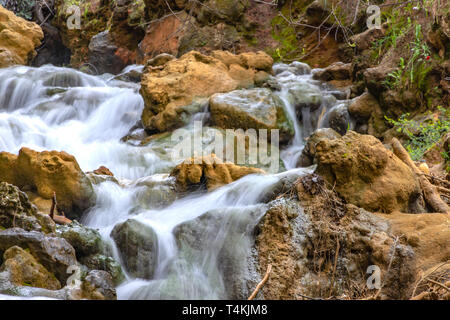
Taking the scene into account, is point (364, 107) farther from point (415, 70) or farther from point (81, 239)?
point (81, 239)

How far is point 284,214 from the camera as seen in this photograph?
343cm

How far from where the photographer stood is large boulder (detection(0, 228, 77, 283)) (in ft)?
10.3

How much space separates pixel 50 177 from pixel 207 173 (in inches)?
71.3

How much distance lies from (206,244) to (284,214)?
2.68 ft

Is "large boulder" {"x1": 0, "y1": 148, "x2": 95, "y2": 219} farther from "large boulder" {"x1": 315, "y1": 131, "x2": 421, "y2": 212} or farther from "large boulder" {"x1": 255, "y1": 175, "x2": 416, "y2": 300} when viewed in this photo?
"large boulder" {"x1": 315, "y1": 131, "x2": 421, "y2": 212}

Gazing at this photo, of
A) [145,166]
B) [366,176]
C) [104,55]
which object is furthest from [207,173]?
[104,55]

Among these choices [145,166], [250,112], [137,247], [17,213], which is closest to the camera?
[17,213]

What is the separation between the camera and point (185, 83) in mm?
8148

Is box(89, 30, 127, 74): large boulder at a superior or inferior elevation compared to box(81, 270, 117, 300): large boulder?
superior

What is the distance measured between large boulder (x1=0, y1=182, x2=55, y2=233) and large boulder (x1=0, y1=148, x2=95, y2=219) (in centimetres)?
103

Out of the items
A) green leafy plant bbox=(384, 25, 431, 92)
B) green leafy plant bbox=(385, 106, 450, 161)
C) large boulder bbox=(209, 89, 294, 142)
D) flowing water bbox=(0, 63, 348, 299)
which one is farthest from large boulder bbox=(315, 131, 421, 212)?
large boulder bbox=(209, 89, 294, 142)

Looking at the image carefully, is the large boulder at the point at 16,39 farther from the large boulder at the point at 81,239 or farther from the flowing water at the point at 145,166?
the large boulder at the point at 81,239
